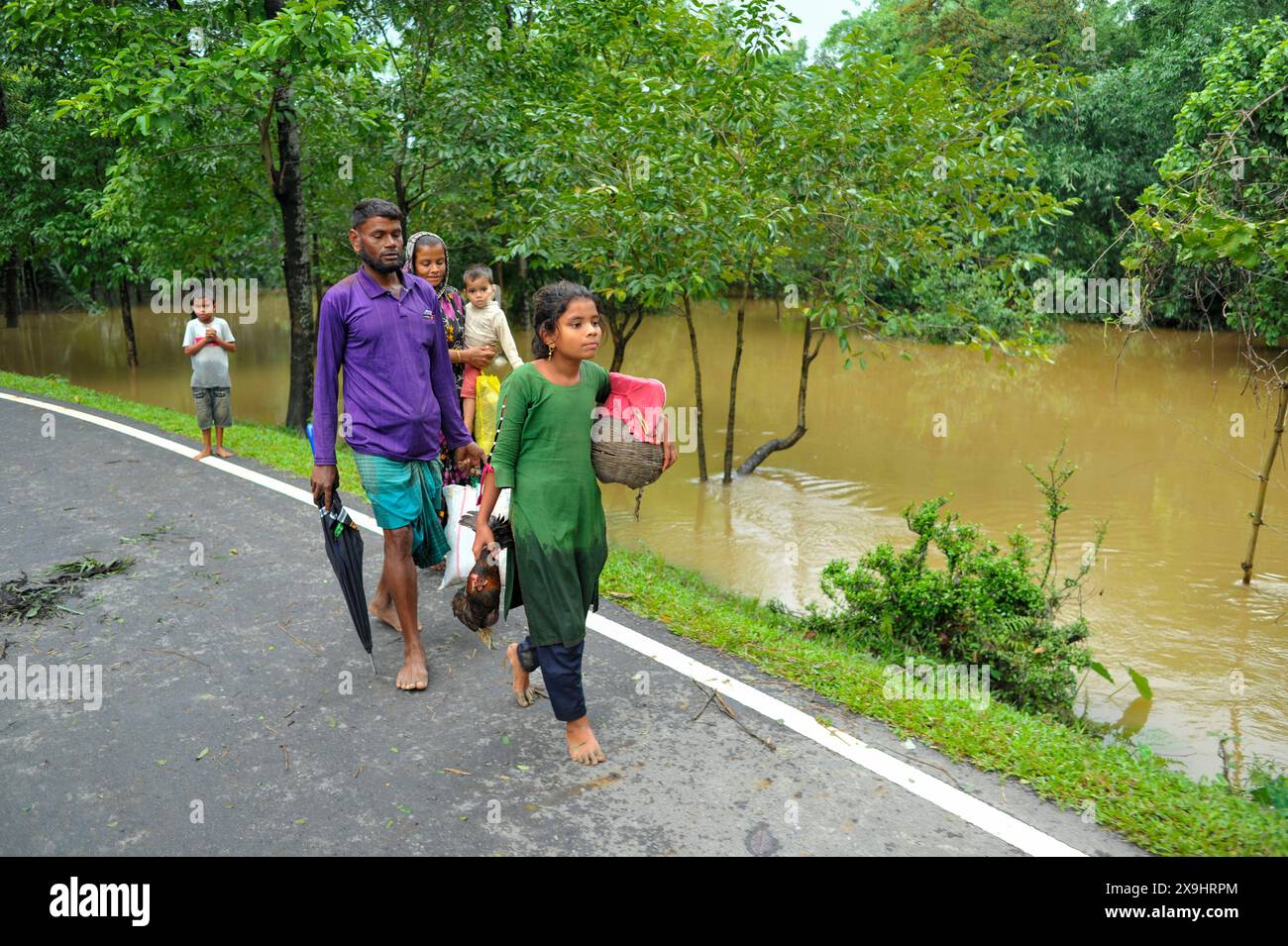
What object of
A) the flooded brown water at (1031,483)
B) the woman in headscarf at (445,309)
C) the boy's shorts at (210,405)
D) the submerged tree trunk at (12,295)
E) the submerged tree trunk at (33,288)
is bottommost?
the flooded brown water at (1031,483)

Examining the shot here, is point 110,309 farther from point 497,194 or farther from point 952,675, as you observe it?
point 952,675

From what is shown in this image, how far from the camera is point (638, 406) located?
427 centimetres

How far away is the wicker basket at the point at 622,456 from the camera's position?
4.22 m

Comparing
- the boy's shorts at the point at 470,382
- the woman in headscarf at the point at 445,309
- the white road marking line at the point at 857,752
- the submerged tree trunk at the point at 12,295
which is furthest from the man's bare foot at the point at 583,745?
the submerged tree trunk at the point at 12,295

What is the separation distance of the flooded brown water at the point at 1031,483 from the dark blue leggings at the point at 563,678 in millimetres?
4062

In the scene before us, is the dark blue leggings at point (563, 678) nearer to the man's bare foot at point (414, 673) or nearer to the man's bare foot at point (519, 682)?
the man's bare foot at point (519, 682)

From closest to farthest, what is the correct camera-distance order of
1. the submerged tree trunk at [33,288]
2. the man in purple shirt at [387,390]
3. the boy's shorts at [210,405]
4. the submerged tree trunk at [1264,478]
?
the man in purple shirt at [387,390] → the submerged tree trunk at [1264,478] → the boy's shorts at [210,405] → the submerged tree trunk at [33,288]

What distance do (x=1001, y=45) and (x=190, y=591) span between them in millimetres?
29489

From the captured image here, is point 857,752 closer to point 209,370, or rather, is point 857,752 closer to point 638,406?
point 638,406

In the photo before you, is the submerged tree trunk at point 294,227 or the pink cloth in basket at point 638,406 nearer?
the pink cloth in basket at point 638,406

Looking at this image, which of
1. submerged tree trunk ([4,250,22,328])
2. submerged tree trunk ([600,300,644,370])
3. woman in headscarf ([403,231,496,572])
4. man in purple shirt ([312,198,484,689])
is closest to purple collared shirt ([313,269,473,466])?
man in purple shirt ([312,198,484,689])

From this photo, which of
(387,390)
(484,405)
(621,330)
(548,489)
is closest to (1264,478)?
(484,405)

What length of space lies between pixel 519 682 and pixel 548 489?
3.34 ft
